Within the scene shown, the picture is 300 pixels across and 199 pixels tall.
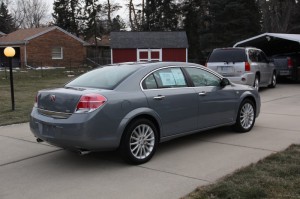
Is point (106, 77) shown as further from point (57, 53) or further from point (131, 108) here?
point (57, 53)

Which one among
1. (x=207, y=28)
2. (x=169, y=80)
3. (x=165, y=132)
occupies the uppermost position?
(x=207, y=28)

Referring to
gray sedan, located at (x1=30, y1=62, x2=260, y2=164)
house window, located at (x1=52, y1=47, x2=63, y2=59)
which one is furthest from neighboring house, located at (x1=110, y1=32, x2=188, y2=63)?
gray sedan, located at (x1=30, y1=62, x2=260, y2=164)

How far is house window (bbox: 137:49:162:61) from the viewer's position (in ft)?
116

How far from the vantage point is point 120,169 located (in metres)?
5.49

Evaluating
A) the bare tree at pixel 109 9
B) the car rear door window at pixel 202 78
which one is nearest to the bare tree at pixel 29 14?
the bare tree at pixel 109 9

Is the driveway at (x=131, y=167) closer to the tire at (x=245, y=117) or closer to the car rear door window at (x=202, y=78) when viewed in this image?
the tire at (x=245, y=117)

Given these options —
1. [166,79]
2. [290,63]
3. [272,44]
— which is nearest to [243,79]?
[290,63]

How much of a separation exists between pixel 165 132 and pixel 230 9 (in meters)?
34.8

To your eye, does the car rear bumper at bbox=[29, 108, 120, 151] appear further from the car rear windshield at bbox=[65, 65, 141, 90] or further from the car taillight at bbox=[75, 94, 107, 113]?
the car rear windshield at bbox=[65, 65, 141, 90]

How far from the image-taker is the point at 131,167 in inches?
220

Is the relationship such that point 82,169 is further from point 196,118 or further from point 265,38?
point 265,38

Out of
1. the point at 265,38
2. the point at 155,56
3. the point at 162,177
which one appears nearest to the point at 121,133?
the point at 162,177

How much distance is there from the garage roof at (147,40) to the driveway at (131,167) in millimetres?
27541

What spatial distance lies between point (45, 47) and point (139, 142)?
35710mm
